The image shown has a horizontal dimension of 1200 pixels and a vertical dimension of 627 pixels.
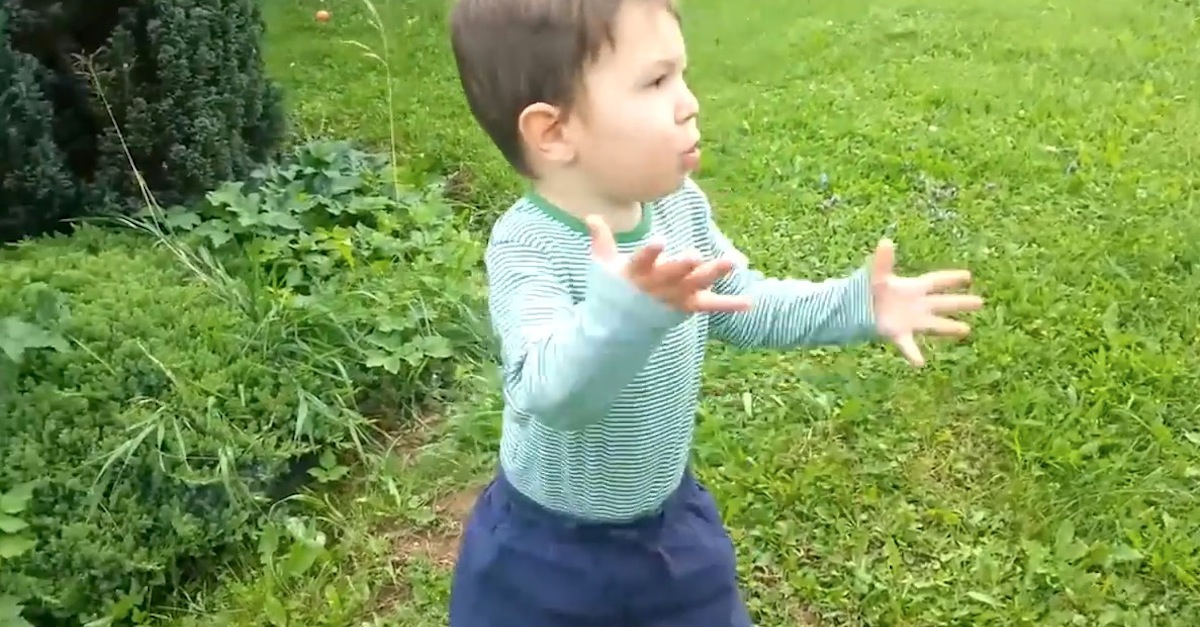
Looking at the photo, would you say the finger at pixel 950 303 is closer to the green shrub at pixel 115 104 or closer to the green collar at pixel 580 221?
the green collar at pixel 580 221

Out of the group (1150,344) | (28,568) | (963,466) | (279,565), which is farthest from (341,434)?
(1150,344)

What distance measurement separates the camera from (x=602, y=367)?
1343 mm

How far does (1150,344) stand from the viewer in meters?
3.51

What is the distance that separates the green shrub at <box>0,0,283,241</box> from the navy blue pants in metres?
2.69

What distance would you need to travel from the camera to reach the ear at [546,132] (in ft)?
5.18

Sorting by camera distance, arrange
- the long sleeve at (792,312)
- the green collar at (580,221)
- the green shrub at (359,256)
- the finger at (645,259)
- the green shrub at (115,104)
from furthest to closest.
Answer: the green shrub at (115,104)
the green shrub at (359,256)
the long sleeve at (792,312)
the green collar at (580,221)
the finger at (645,259)

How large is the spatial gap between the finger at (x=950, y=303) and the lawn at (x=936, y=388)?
1238 mm

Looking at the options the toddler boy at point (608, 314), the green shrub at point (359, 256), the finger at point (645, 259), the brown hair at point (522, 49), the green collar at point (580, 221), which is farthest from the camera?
the green shrub at point (359, 256)

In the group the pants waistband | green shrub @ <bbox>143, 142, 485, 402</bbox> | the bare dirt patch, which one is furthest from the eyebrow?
green shrub @ <bbox>143, 142, 485, 402</bbox>

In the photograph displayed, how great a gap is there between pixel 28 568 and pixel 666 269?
211 centimetres

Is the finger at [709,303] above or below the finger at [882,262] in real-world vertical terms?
above

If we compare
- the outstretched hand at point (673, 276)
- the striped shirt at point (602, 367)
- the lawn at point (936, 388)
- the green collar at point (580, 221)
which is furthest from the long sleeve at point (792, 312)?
the lawn at point (936, 388)

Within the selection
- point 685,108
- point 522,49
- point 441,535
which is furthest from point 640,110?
point 441,535

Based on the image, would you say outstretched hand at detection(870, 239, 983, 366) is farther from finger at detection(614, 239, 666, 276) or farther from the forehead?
finger at detection(614, 239, 666, 276)
